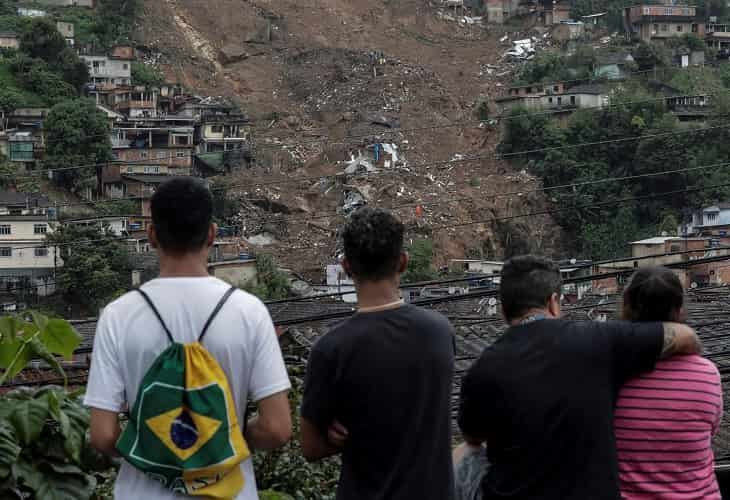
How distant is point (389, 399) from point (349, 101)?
3901 centimetres

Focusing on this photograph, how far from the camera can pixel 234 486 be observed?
2168mm

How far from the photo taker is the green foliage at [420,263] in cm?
3066

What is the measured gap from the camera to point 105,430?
2172 millimetres

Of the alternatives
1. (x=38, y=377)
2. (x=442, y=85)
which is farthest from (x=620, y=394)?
(x=442, y=85)

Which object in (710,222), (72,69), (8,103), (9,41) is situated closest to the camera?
(710,222)

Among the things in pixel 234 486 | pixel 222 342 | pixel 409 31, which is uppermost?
pixel 409 31

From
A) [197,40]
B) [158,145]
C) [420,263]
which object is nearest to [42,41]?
[158,145]

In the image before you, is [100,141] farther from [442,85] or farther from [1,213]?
[442,85]

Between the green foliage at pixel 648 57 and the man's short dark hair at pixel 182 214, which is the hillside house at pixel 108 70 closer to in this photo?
the green foliage at pixel 648 57

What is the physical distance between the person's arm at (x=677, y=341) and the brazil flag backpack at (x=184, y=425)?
81 centimetres

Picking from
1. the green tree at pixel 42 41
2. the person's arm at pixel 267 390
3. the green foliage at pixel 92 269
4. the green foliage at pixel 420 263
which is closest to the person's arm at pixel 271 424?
the person's arm at pixel 267 390

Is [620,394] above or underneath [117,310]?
underneath

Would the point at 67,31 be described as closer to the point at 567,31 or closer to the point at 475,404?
the point at 567,31

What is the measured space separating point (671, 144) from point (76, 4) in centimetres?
2086
